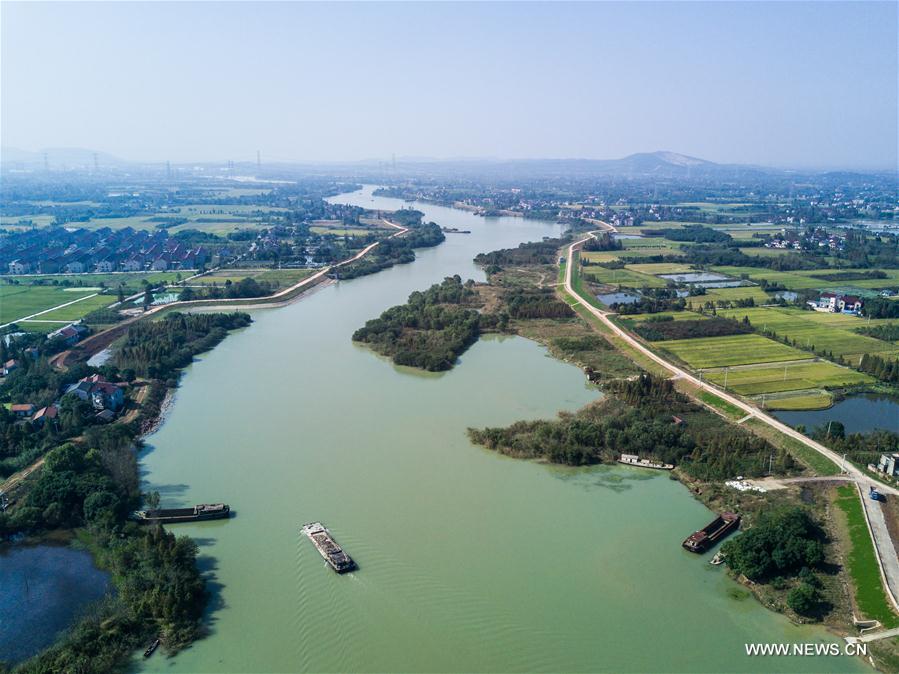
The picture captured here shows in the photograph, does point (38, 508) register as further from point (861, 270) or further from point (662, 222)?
point (662, 222)

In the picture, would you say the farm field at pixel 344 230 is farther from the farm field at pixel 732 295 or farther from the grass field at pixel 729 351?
the grass field at pixel 729 351

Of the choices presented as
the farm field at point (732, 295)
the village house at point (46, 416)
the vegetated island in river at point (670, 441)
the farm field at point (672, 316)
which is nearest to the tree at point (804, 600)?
the vegetated island in river at point (670, 441)

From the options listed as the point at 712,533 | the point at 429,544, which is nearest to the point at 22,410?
the point at 429,544

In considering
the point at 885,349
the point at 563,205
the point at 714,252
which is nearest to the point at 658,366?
the point at 885,349

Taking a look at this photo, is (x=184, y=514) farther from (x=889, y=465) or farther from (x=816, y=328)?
(x=816, y=328)

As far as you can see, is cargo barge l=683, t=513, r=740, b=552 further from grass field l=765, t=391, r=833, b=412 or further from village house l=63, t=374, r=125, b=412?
village house l=63, t=374, r=125, b=412

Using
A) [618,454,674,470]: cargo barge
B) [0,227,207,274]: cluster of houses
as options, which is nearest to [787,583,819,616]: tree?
[618,454,674,470]: cargo barge
